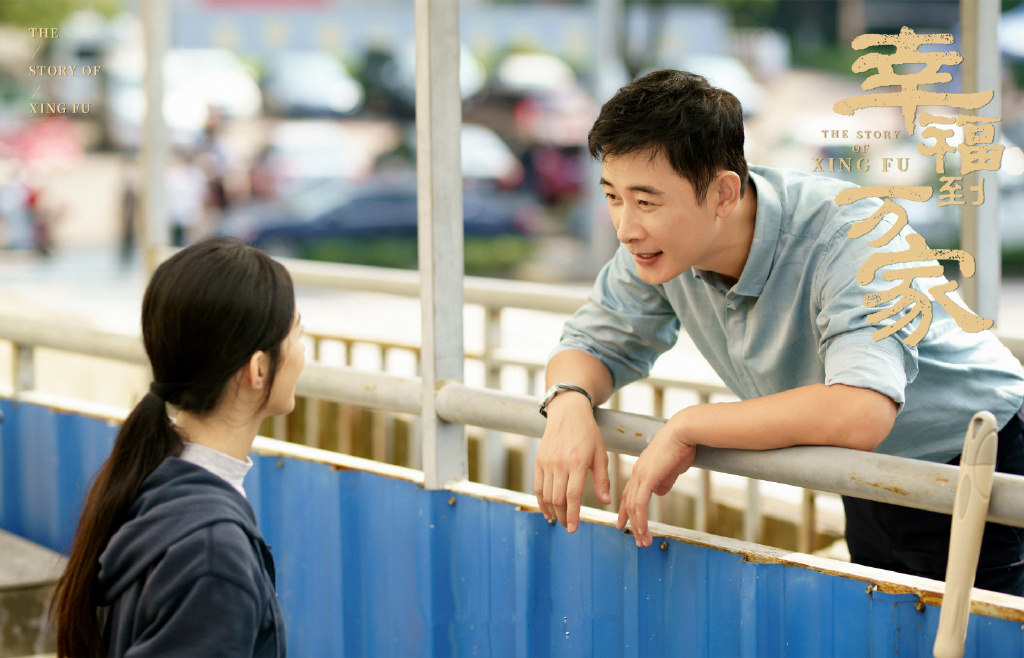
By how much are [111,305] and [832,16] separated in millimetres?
15386

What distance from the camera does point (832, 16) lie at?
77.0 ft

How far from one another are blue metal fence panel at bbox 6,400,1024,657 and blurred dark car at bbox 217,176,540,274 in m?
16.5

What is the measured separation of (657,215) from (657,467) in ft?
1.47

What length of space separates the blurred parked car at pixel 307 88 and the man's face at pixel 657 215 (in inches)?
942

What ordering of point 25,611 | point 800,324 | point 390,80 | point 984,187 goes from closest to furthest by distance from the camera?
point 800,324 < point 984,187 < point 25,611 < point 390,80

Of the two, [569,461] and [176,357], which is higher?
[176,357]

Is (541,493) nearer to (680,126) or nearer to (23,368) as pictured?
(680,126)

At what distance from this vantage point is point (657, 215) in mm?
2176

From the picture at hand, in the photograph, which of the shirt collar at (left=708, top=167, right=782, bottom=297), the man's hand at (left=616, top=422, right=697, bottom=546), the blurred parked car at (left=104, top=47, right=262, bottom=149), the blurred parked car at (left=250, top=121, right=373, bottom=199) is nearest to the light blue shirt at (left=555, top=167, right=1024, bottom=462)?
the shirt collar at (left=708, top=167, right=782, bottom=297)

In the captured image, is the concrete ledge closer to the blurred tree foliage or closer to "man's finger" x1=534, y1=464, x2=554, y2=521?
"man's finger" x1=534, y1=464, x2=554, y2=521

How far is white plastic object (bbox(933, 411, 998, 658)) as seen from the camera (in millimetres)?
1733

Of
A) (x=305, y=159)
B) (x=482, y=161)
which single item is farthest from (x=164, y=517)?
(x=305, y=159)

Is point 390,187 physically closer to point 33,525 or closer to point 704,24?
point 704,24

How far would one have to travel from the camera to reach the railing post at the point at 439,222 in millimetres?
2625
